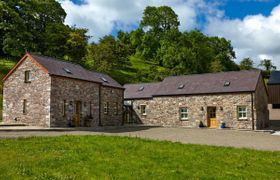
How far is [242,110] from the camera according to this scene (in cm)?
3019

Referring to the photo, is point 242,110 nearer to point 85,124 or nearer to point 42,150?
point 85,124

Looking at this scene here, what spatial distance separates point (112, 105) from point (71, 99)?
7.21 m

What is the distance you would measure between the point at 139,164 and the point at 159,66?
6715cm

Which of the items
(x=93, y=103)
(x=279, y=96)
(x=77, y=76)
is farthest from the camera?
(x=279, y=96)

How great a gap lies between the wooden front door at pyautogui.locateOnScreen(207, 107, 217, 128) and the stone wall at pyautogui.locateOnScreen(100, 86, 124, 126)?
1018 cm

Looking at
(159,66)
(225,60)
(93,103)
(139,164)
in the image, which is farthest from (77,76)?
(225,60)

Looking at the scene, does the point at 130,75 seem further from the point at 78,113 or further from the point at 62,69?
the point at 62,69

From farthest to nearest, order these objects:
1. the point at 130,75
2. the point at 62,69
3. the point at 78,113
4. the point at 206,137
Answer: the point at 130,75
the point at 78,113
the point at 62,69
the point at 206,137

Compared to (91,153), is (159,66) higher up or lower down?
higher up

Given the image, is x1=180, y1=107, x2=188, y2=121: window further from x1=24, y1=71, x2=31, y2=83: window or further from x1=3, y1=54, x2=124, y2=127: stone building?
x1=24, y1=71, x2=31, y2=83: window

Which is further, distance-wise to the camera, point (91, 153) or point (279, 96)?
point (279, 96)

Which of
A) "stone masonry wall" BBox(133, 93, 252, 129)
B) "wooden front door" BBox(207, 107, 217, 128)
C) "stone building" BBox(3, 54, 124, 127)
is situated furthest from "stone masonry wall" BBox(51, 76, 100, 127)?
"wooden front door" BBox(207, 107, 217, 128)

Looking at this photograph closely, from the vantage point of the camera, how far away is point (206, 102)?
3241 centimetres

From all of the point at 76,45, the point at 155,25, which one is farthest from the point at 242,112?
the point at 155,25
